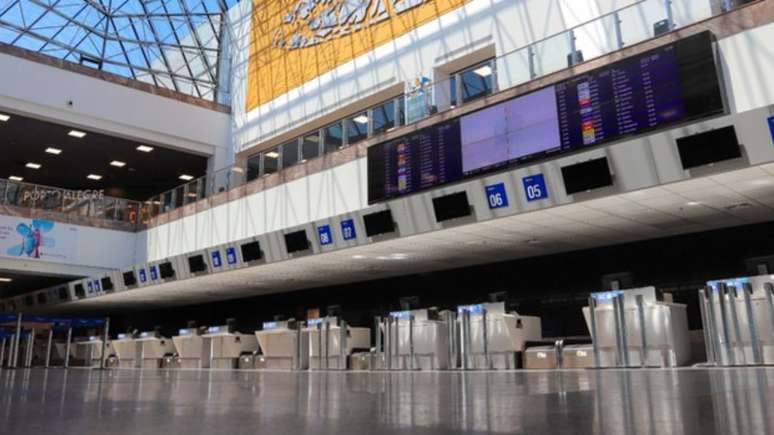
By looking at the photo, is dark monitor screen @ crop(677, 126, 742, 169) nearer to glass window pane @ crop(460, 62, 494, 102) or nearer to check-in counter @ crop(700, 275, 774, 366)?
check-in counter @ crop(700, 275, 774, 366)

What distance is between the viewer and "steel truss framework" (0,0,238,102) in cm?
3097

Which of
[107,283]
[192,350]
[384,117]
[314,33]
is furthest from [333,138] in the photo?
[107,283]

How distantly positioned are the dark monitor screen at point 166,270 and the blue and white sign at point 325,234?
8.81 metres

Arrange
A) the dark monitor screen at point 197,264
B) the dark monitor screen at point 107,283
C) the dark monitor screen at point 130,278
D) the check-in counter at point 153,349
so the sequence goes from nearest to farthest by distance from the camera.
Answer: the dark monitor screen at point 197,264, the dark monitor screen at point 130,278, the dark monitor screen at point 107,283, the check-in counter at point 153,349

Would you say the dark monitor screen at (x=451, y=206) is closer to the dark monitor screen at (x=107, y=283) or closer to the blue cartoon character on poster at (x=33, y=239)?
the dark monitor screen at (x=107, y=283)

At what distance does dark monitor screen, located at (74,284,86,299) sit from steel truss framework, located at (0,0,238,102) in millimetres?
11726

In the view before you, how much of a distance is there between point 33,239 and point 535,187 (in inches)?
893

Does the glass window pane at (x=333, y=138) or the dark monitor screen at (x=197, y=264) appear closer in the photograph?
the glass window pane at (x=333, y=138)

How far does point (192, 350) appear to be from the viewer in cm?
2509

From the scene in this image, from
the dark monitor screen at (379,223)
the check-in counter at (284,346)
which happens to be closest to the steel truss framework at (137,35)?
the check-in counter at (284,346)

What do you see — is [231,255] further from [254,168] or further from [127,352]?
[127,352]

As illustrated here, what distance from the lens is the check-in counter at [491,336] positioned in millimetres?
15656

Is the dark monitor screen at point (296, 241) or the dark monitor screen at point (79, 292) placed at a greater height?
the dark monitor screen at point (296, 241)

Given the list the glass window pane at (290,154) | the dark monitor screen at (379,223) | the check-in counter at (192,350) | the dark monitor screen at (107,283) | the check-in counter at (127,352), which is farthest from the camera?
the check-in counter at (127,352)
